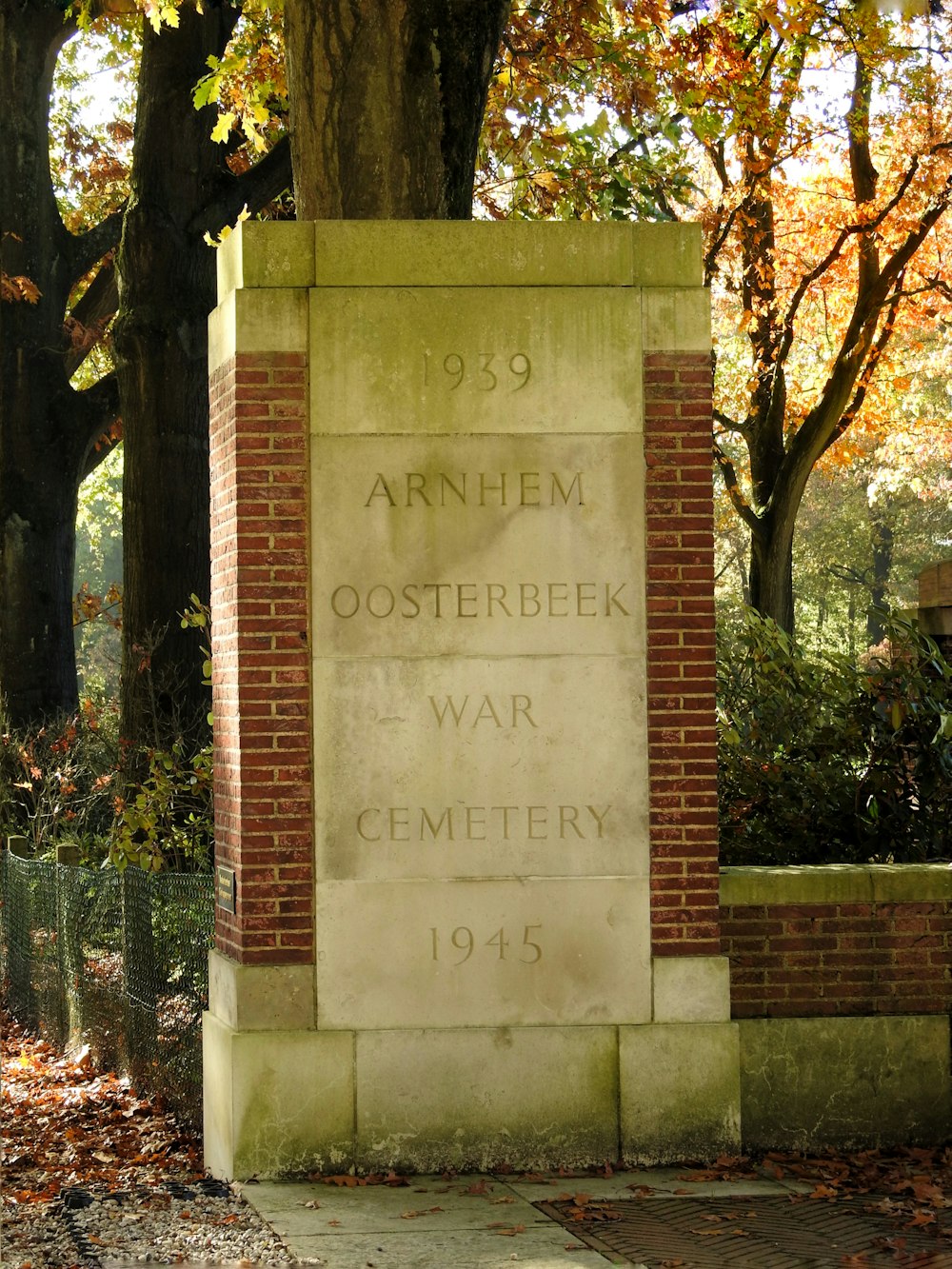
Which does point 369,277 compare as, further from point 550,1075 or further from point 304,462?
point 550,1075

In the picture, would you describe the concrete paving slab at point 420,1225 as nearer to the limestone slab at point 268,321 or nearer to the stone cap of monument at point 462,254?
the limestone slab at point 268,321

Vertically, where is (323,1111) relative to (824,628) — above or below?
below

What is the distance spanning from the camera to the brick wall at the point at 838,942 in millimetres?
8055

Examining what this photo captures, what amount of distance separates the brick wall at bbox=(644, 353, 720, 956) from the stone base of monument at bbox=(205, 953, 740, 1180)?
1.17 feet

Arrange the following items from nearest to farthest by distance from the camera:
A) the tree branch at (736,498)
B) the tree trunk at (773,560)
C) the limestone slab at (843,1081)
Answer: the limestone slab at (843,1081)
the tree trunk at (773,560)
the tree branch at (736,498)

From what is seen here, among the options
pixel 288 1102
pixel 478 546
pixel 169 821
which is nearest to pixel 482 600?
pixel 478 546

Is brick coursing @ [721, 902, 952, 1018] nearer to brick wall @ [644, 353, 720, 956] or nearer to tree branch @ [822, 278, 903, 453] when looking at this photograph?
brick wall @ [644, 353, 720, 956]

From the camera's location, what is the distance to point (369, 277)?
767 cm

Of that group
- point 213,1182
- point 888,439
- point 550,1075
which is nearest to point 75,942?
point 213,1182

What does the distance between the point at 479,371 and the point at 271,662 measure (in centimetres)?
169

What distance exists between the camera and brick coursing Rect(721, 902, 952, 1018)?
26.4 feet

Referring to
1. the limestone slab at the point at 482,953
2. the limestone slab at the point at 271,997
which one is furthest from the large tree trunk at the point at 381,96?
the limestone slab at the point at 271,997

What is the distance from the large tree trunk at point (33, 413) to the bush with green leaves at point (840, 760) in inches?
392

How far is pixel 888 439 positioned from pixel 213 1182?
1233 inches
